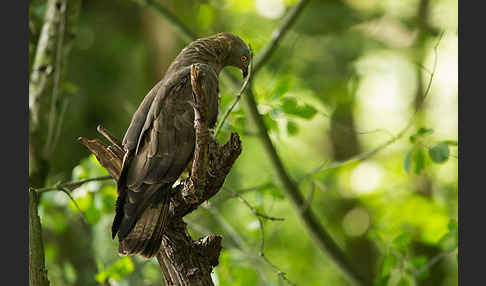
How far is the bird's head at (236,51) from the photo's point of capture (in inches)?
128

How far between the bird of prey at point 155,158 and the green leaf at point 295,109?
3.50 ft

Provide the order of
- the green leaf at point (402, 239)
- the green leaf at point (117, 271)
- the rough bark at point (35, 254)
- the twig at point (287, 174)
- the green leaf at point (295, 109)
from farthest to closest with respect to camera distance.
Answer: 1. the twig at point (287, 174)
2. the green leaf at point (402, 239)
3. the green leaf at point (117, 271)
4. the green leaf at point (295, 109)
5. the rough bark at point (35, 254)

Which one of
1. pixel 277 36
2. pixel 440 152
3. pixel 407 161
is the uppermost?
pixel 277 36

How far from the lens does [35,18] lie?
16.4 ft

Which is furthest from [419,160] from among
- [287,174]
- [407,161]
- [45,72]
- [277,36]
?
[45,72]

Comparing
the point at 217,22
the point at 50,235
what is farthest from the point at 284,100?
the point at 217,22

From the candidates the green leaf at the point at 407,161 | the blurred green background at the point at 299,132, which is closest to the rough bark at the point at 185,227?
the blurred green background at the point at 299,132

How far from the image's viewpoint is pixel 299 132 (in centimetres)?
700

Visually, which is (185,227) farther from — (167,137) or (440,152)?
(440,152)

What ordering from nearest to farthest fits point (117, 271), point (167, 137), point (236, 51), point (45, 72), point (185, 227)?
point (167, 137) → point (185, 227) → point (236, 51) → point (117, 271) → point (45, 72)

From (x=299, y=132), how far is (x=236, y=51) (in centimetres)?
381

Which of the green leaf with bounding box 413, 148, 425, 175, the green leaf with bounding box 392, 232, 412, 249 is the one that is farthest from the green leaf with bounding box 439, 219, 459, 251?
the green leaf with bounding box 413, 148, 425, 175

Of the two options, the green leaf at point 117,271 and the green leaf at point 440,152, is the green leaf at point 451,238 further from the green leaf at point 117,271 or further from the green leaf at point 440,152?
the green leaf at point 117,271

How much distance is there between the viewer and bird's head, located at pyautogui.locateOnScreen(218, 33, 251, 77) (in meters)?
3.25
